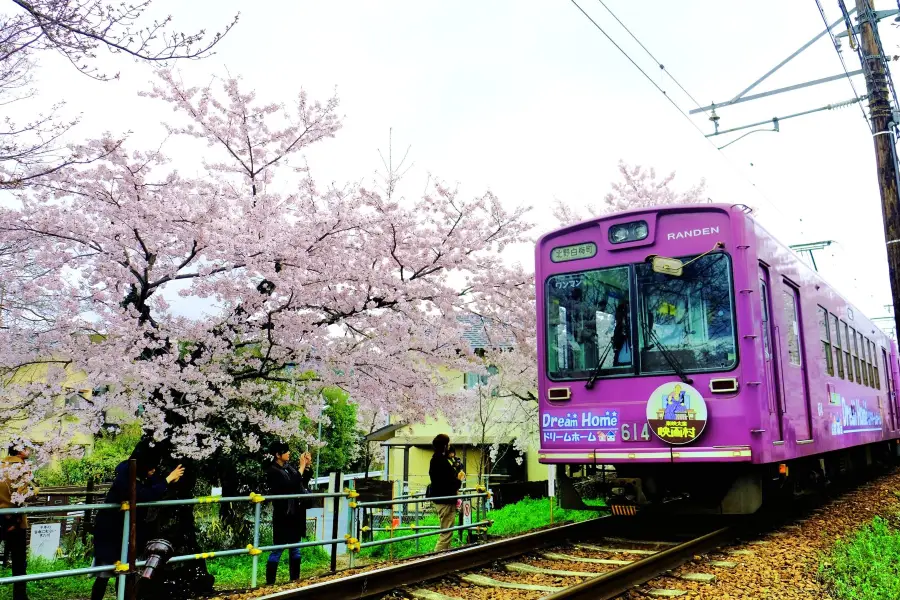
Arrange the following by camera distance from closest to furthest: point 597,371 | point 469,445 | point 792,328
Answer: point 597,371 < point 792,328 < point 469,445

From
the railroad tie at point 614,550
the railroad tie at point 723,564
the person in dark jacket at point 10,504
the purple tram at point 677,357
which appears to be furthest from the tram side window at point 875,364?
the person in dark jacket at point 10,504

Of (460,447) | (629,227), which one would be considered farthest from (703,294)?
(460,447)

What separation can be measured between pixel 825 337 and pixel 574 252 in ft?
12.9

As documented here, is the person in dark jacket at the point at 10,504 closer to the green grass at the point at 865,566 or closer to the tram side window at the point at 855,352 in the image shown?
the green grass at the point at 865,566

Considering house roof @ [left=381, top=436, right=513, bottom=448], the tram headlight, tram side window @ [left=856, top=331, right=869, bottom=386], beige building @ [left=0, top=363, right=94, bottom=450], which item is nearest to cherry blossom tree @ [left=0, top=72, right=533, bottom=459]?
beige building @ [left=0, top=363, right=94, bottom=450]

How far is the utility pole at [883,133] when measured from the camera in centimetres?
904

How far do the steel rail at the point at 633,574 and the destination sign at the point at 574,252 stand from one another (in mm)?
3033

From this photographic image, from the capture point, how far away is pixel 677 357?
21.7 feet

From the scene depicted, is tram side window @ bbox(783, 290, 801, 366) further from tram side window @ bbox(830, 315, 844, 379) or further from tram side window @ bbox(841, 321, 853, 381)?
tram side window @ bbox(841, 321, 853, 381)

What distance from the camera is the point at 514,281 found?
12.0 m

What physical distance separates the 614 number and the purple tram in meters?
0.01

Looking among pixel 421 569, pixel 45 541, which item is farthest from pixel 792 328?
pixel 45 541

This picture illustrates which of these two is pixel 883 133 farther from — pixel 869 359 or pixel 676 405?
pixel 676 405

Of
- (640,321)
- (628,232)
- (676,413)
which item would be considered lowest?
(676,413)
